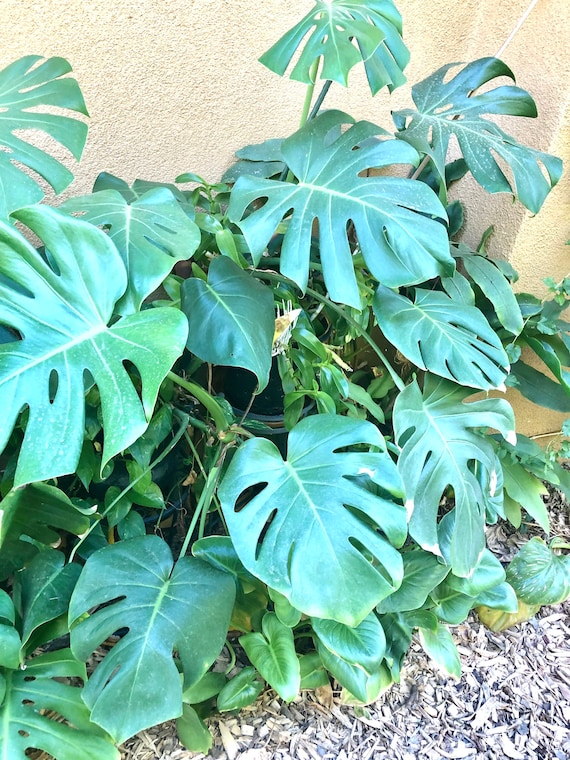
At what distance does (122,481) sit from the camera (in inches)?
49.9

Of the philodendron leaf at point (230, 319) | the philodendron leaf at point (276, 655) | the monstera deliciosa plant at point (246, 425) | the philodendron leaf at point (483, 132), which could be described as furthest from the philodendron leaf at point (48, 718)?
the philodendron leaf at point (483, 132)

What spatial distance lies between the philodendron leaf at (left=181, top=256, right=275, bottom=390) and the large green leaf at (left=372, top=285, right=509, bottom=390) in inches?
11.0

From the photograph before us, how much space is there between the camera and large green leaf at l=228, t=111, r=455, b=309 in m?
0.97

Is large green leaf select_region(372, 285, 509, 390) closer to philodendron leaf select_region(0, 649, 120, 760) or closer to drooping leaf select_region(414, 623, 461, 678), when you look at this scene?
drooping leaf select_region(414, 623, 461, 678)

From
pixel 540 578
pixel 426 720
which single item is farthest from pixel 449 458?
pixel 426 720

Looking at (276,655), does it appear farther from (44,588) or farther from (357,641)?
(44,588)

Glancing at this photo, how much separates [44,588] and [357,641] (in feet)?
1.86

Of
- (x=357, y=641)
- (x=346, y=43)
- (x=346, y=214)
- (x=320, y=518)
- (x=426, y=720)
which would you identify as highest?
(x=346, y=43)

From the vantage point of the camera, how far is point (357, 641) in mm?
931

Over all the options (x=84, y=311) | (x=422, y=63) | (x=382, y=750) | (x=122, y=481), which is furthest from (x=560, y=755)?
(x=422, y=63)

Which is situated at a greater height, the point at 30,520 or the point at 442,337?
the point at 442,337

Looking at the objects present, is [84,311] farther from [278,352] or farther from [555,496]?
[555,496]

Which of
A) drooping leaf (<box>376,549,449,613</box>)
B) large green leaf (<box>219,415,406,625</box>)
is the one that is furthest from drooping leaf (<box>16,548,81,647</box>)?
drooping leaf (<box>376,549,449,613</box>)

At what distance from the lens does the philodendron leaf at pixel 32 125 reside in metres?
0.92
